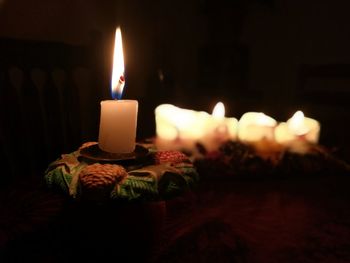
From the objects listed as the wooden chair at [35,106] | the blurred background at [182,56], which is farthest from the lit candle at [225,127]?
the wooden chair at [35,106]

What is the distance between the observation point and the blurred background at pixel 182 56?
49.9 inches

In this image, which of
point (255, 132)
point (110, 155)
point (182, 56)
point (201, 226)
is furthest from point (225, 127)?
point (182, 56)

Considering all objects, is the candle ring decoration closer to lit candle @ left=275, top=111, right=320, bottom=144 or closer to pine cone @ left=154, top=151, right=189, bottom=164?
pine cone @ left=154, top=151, right=189, bottom=164

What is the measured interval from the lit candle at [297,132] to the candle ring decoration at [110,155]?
16.5 inches

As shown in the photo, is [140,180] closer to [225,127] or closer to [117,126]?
[117,126]

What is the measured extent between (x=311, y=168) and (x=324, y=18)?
2649 millimetres

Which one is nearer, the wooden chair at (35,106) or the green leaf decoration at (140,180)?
the green leaf decoration at (140,180)

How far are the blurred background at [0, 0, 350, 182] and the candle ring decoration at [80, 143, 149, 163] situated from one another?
70 cm

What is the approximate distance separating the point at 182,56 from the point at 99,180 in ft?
7.74

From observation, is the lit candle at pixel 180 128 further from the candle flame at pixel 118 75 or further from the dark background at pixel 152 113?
the candle flame at pixel 118 75

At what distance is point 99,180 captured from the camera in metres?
0.42

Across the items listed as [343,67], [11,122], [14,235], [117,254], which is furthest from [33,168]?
[343,67]

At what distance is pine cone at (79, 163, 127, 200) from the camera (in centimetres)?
42

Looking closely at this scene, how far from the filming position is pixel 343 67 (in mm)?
2248
